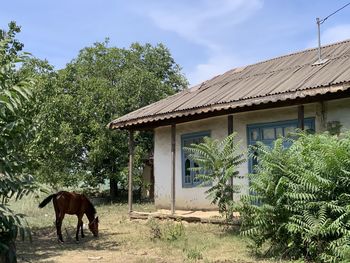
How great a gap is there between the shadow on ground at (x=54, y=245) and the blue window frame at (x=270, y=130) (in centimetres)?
377

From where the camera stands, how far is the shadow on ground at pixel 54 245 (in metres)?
8.40

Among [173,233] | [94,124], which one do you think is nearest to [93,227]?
[173,233]

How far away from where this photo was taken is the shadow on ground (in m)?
8.40

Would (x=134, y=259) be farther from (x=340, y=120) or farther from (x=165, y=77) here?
(x=165, y=77)

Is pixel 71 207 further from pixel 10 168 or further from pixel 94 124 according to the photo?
pixel 94 124

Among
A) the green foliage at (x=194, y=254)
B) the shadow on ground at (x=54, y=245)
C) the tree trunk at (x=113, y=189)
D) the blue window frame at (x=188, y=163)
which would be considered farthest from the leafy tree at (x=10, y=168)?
the tree trunk at (x=113, y=189)

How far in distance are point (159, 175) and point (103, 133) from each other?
5.12 m

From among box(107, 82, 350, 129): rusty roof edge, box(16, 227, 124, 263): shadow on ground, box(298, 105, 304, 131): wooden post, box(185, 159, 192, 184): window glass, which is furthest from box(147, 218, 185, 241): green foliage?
box(298, 105, 304, 131): wooden post

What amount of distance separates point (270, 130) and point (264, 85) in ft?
3.69

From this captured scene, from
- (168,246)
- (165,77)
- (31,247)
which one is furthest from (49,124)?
(165,77)

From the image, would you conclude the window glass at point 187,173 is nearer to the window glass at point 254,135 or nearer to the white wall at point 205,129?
the white wall at point 205,129

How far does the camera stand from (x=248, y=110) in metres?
11.4

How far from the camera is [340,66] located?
10625 millimetres

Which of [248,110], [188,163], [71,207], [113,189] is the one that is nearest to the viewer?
[71,207]
